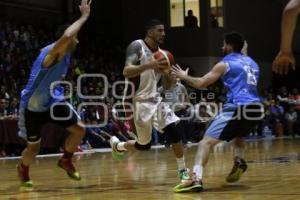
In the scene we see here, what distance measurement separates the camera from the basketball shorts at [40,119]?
250 inches

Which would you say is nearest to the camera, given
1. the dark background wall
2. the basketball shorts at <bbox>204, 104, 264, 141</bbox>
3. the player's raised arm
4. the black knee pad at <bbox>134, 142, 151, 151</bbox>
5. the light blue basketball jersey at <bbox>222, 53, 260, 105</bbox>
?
the player's raised arm

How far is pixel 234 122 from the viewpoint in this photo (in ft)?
19.3

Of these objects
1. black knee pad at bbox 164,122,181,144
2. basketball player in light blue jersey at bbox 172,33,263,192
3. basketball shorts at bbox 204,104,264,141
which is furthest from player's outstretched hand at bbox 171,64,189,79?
black knee pad at bbox 164,122,181,144

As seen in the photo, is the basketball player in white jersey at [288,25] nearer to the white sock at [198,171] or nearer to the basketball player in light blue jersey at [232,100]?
the basketball player in light blue jersey at [232,100]

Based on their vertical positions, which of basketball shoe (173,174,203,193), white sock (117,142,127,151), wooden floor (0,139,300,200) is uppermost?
white sock (117,142,127,151)

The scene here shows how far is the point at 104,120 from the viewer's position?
52.0 feet

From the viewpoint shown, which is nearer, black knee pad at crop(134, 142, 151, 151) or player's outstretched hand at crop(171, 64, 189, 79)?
player's outstretched hand at crop(171, 64, 189, 79)

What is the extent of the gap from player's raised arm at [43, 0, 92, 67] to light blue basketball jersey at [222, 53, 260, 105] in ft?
4.76

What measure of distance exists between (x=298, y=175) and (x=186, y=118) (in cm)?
1078

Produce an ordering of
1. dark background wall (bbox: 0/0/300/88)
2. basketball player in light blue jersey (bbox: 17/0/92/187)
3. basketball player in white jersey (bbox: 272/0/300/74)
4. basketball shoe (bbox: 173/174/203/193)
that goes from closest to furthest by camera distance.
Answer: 1. basketball player in white jersey (bbox: 272/0/300/74)
2. basketball shoe (bbox: 173/174/203/193)
3. basketball player in light blue jersey (bbox: 17/0/92/187)
4. dark background wall (bbox: 0/0/300/88)

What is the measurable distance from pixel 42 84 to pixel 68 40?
73 cm

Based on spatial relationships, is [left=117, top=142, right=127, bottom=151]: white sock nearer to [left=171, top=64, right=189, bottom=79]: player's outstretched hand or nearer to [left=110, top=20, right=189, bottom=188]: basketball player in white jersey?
[left=110, top=20, right=189, bottom=188]: basketball player in white jersey

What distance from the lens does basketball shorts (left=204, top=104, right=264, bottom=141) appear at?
5.86m

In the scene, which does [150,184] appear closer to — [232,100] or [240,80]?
[232,100]
